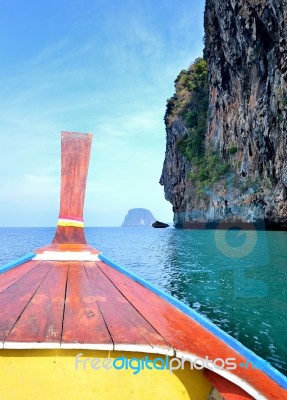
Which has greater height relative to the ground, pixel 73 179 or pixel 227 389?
pixel 73 179

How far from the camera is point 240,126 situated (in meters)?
40.4

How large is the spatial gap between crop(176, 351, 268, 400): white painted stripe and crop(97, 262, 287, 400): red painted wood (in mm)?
33

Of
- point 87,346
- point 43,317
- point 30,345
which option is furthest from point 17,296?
point 87,346

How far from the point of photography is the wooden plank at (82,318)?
178 cm

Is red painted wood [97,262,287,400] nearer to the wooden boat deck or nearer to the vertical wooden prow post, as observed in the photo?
the wooden boat deck

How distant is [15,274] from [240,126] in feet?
134

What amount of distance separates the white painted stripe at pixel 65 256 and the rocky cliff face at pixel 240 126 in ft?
99.0

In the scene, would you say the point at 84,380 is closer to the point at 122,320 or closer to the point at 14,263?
the point at 122,320

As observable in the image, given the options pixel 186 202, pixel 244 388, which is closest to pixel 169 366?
pixel 244 388

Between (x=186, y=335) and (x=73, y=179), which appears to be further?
(x=73, y=179)

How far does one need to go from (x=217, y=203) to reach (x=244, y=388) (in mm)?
45335

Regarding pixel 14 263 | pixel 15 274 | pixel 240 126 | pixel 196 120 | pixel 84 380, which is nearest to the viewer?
pixel 84 380

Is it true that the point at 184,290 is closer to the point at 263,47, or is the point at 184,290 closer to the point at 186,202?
the point at 263,47

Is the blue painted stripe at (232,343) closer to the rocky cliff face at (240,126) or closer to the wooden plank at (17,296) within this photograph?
the wooden plank at (17,296)
